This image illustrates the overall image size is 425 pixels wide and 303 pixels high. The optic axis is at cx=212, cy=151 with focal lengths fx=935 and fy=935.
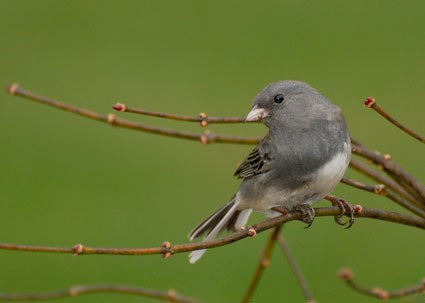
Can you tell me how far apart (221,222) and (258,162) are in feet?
0.92

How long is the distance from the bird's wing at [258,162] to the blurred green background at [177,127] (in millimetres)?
1906

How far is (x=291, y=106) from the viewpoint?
3002mm

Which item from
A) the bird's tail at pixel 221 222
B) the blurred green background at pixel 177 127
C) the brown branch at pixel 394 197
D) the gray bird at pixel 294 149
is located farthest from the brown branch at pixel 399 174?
the blurred green background at pixel 177 127

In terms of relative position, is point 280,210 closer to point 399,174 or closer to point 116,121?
point 399,174

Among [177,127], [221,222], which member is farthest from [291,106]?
[177,127]

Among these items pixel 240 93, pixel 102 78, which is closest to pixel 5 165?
pixel 102 78

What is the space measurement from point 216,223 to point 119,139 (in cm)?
331

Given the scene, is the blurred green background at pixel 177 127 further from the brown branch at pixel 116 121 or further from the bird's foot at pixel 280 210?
the brown branch at pixel 116 121

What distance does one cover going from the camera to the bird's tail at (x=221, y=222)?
319cm

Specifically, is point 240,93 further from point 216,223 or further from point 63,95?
point 216,223

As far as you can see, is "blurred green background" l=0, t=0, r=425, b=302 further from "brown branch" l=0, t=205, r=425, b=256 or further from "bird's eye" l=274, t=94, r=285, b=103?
"brown branch" l=0, t=205, r=425, b=256

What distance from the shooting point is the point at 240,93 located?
684 centimetres

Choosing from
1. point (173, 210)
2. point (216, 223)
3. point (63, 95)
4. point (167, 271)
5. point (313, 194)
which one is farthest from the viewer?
point (63, 95)

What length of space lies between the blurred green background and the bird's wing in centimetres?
191
